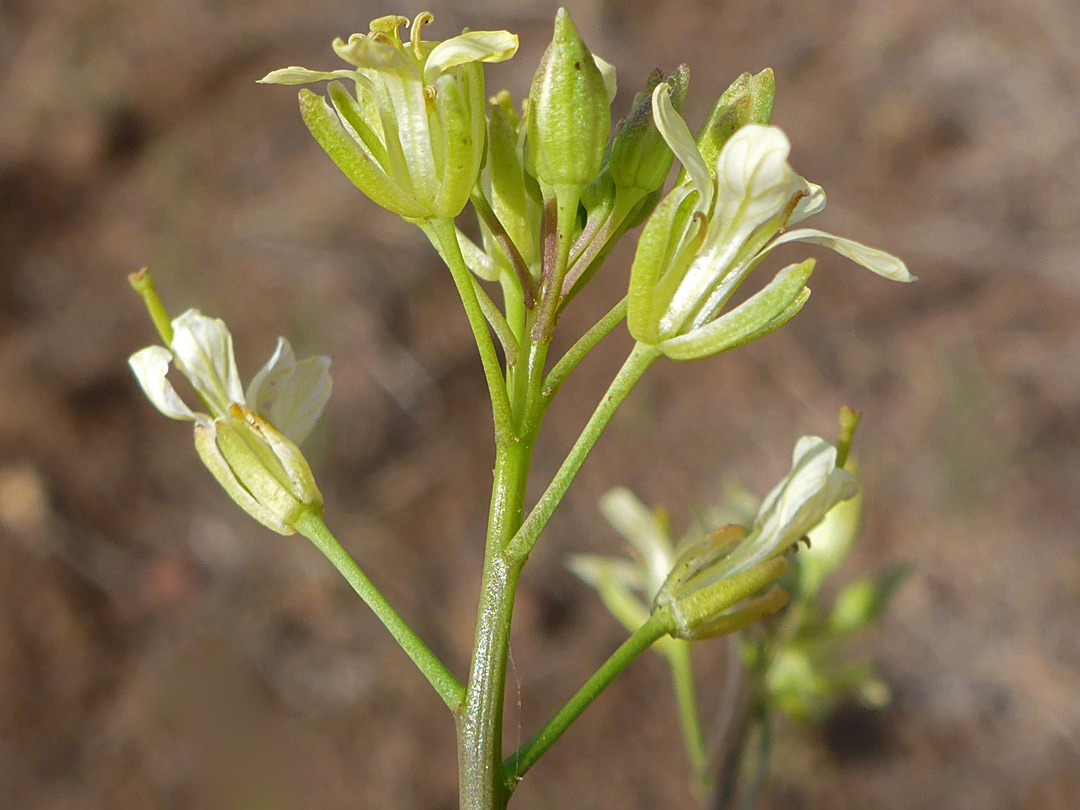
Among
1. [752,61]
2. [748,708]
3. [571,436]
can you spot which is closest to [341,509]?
[571,436]

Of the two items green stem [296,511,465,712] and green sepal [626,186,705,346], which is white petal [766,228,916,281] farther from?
green stem [296,511,465,712]

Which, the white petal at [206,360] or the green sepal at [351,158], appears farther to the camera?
the white petal at [206,360]

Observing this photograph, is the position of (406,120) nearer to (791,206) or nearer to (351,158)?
(351,158)

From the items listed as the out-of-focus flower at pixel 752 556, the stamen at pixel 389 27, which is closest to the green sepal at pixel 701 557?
Answer: the out-of-focus flower at pixel 752 556

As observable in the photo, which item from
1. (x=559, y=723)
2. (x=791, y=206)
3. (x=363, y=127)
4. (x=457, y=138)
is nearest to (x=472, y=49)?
(x=457, y=138)

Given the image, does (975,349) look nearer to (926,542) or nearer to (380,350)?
(926,542)

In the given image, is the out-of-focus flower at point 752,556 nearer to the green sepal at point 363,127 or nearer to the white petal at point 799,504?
the white petal at point 799,504

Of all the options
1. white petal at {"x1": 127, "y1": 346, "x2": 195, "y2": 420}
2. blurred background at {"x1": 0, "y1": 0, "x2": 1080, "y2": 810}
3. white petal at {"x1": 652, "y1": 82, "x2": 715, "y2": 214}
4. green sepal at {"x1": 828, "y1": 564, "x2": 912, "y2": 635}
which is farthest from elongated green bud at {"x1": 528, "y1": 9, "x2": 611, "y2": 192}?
blurred background at {"x1": 0, "y1": 0, "x2": 1080, "y2": 810}
